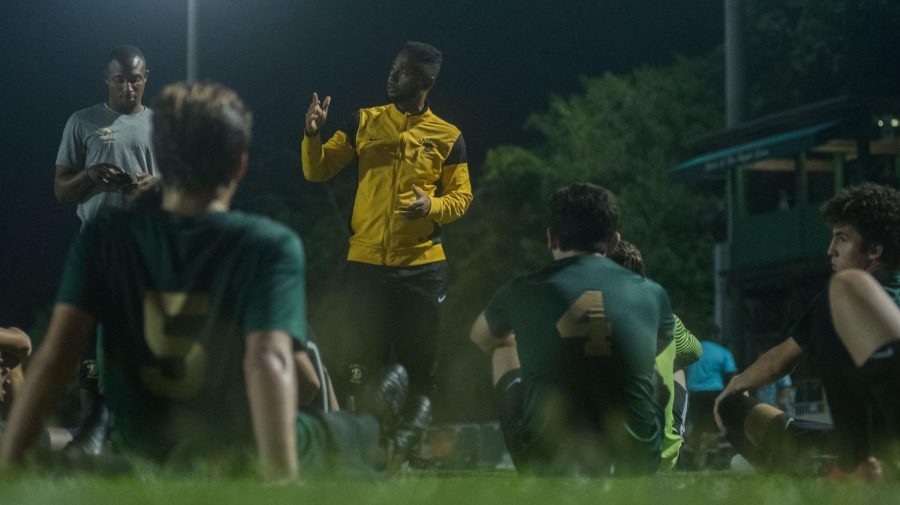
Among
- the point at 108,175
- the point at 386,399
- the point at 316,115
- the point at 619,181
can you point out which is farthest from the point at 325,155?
the point at 619,181

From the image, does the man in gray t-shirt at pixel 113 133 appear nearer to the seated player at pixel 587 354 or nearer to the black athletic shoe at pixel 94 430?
the black athletic shoe at pixel 94 430

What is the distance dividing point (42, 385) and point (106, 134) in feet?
16.7

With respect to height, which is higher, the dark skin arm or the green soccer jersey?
the dark skin arm

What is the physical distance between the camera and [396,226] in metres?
9.62

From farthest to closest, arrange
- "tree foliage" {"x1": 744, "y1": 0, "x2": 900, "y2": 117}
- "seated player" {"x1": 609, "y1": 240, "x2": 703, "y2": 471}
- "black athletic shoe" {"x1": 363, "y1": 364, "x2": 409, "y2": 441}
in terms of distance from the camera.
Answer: "tree foliage" {"x1": 744, "y1": 0, "x2": 900, "y2": 117} → "seated player" {"x1": 609, "y1": 240, "x2": 703, "y2": 471} → "black athletic shoe" {"x1": 363, "y1": 364, "x2": 409, "y2": 441}

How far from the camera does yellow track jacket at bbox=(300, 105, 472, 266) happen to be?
31.6ft

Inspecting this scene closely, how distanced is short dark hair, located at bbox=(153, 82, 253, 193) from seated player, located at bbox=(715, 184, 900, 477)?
2.06 m

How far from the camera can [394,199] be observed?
381 inches

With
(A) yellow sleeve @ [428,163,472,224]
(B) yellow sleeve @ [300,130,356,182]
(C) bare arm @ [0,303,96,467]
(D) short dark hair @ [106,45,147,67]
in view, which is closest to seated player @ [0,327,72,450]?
(D) short dark hair @ [106,45,147,67]

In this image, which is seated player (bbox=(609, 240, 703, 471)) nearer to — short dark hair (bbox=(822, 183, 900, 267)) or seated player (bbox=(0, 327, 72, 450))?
short dark hair (bbox=(822, 183, 900, 267))

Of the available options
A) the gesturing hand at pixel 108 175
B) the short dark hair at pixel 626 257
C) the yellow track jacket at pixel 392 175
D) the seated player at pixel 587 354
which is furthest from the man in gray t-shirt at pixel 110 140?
the seated player at pixel 587 354

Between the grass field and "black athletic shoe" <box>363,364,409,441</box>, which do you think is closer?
the grass field

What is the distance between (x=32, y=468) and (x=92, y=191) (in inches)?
190

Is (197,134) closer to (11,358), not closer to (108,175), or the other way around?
(108,175)
